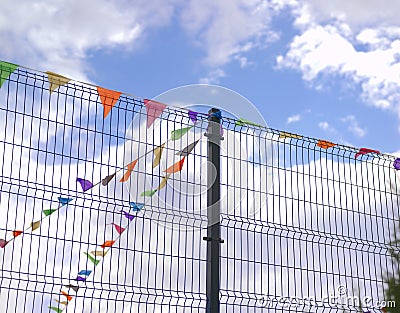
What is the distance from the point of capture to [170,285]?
4.50 m

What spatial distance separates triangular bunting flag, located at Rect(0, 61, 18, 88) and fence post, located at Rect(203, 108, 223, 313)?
138cm

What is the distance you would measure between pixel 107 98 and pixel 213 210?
40.6 inches

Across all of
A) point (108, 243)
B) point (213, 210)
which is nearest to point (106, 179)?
point (108, 243)

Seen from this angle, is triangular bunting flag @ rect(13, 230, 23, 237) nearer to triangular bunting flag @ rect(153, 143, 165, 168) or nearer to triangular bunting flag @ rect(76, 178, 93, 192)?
triangular bunting flag @ rect(76, 178, 93, 192)

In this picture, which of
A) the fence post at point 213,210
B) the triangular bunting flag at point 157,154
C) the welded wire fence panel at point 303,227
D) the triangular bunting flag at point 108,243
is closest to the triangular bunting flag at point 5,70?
the triangular bunting flag at point 157,154

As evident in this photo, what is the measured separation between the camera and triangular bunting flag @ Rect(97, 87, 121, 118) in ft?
15.7

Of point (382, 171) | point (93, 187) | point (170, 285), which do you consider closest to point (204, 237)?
point (170, 285)

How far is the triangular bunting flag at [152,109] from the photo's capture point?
16.1ft

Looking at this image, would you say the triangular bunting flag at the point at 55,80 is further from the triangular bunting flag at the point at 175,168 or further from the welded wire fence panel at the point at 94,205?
the triangular bunting flag at the point at 175,168

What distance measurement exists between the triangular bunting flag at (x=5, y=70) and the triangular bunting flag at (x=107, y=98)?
0.58 meters

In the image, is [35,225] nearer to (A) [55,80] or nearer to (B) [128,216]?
(B) [128,216]

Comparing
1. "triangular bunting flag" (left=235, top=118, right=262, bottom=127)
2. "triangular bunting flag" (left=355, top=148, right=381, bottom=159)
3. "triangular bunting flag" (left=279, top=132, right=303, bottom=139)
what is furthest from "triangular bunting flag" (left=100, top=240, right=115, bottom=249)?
"triangular bunting flag" (left=355, top=148, right=381, bottom=159)

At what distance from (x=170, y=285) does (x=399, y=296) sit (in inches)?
88.3

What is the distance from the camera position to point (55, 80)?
15.2ft
